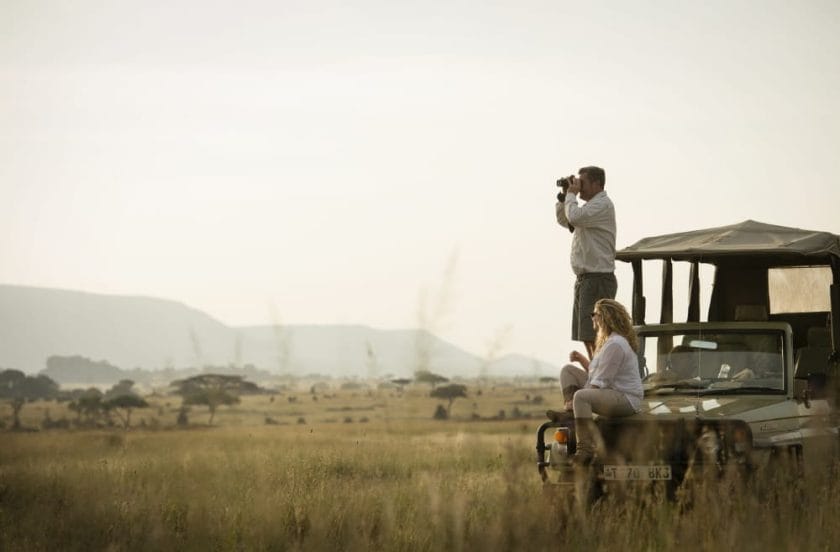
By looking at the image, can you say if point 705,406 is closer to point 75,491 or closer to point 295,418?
point 75,491

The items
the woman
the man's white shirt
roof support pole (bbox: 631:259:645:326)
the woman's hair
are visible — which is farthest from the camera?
roof support pole (bbox: 631:259:645:326)

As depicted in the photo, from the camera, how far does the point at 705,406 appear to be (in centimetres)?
1038

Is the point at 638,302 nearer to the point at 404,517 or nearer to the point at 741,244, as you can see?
the point at 741,244

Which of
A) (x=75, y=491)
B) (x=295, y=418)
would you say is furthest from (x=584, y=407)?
(x=295, y=418)

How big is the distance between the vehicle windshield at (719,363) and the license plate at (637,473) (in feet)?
4.84

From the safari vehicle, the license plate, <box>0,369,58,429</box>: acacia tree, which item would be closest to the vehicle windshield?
the safari vehicle

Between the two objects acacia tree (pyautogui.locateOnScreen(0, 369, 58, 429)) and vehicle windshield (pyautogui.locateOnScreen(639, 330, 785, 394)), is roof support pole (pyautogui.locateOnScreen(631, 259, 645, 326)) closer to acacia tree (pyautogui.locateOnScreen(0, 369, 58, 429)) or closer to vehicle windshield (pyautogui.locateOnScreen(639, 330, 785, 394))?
vehicle windshield (pyautogui.locateOnScreen(639, 330, 785, 394))

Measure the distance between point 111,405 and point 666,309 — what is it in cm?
5931

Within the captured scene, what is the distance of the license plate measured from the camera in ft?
31.9

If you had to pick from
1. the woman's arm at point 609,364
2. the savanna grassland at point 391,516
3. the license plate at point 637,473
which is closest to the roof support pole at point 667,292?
the savanna grassland at point 391,516

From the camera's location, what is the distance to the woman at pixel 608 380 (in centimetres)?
996

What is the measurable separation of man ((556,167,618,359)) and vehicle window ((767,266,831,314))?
137 inches

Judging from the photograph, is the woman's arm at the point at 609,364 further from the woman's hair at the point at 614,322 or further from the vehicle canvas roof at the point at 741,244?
the vehicle canvas roof at the point at 741,244

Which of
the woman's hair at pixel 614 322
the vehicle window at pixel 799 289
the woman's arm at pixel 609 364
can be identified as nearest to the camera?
the woman's arm at pixel 609 364
